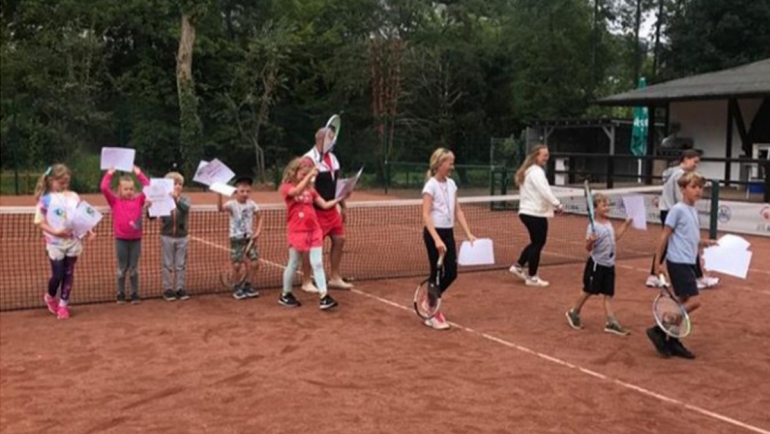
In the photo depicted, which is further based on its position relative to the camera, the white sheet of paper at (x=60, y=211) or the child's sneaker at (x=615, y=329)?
the white sheet of paper at (x=60, y=211)

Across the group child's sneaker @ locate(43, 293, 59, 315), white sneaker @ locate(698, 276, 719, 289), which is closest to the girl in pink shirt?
child's sneaker @ locate(43, 293, 59, 315)

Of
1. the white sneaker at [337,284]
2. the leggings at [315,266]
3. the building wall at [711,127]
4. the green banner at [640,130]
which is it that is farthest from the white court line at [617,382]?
the green banner at [640,130]

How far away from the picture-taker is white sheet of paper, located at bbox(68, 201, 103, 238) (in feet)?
25.1

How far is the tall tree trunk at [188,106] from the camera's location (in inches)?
1225

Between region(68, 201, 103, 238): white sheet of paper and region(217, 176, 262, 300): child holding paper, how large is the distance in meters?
1.40

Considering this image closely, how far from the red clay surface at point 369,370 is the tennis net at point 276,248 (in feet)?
4.36

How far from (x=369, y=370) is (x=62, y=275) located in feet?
11.9

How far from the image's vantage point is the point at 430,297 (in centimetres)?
757

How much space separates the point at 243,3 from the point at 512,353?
37.2 metres

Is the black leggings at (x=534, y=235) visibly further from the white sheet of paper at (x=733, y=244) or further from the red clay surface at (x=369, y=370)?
the white sheet of paper at (x=733, y=244)

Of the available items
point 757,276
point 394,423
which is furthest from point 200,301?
point 757,276

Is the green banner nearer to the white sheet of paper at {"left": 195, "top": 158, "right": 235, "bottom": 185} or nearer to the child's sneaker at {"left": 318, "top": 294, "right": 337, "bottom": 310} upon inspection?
the child's sneaker at {"left": 318, "top": 294, "right": 337, "bottom": 310}

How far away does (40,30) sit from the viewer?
1286 inches

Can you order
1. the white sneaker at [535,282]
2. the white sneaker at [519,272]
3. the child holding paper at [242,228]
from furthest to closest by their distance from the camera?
1. the white sneaker at [519,272]
2. the white sneaker at [535,282]
3. the child holding paper at [242,228]
